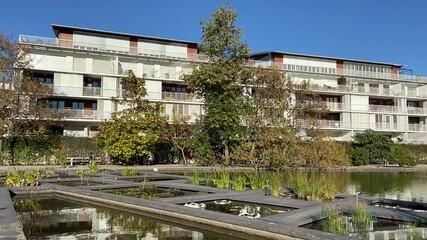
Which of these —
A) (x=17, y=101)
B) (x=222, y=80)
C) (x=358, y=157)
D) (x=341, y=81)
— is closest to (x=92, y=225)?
(x=222, y=80)

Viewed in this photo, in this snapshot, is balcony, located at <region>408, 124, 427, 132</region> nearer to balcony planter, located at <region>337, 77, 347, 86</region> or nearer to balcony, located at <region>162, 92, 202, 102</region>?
balcony planter, located at <region>337, 77, 347, 86</region>

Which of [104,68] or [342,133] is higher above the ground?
[104,68]

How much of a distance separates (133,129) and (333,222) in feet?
A: 94.2

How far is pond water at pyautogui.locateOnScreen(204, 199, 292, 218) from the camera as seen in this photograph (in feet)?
37.8

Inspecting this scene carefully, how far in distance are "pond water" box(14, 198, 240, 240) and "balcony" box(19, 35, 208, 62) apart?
34.3m

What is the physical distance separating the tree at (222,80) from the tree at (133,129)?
177 inches

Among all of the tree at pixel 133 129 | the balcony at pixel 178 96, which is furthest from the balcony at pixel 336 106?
the tree at pixel 133 129

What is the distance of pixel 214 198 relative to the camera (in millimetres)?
13820

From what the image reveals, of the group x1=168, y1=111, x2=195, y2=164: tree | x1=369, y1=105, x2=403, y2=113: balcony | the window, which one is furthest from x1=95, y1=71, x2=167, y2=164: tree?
x1=369, y1=105, x2=403, y2=113: balcony

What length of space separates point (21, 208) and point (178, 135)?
91.3 feet

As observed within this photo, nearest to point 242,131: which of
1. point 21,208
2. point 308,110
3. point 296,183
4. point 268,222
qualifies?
point 308,110

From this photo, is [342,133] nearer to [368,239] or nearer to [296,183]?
[296,183]

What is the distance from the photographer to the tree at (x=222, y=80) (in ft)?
115

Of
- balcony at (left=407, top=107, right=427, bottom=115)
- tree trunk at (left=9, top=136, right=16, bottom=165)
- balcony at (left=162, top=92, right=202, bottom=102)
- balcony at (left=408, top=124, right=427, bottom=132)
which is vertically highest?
balcony at (left=162, top=92, right=202, bottom=102)
